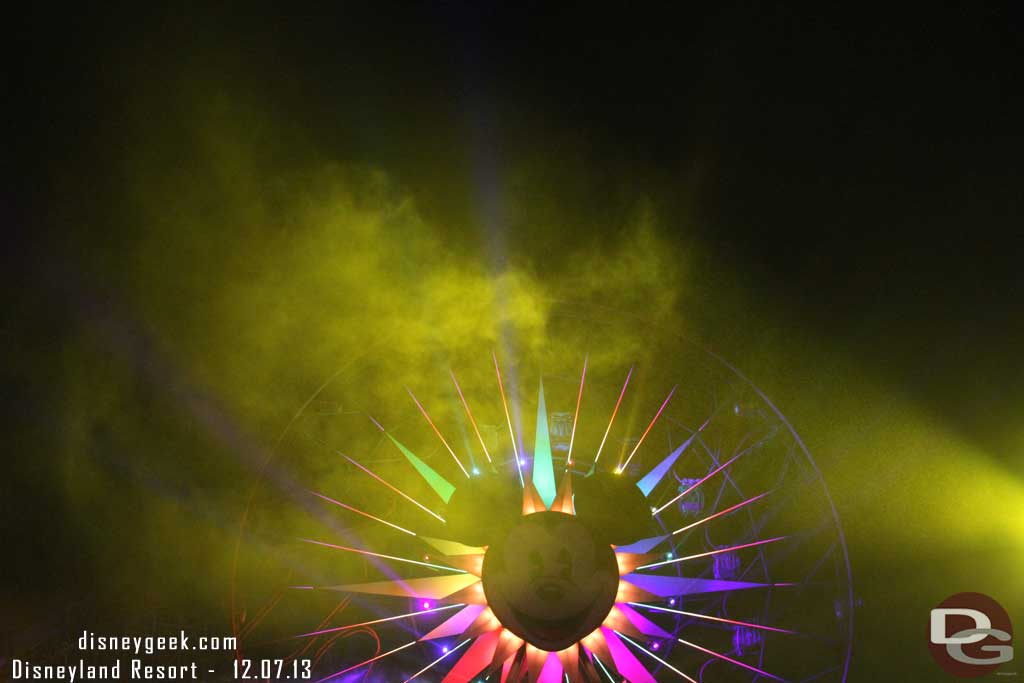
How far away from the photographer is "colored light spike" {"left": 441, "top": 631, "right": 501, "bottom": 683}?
3.90 metres

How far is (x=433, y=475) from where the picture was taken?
4.46 metres

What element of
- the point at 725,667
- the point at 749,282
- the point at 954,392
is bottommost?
the point at 725,667

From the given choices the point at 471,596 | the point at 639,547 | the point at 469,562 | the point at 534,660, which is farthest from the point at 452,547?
the point at 639,547

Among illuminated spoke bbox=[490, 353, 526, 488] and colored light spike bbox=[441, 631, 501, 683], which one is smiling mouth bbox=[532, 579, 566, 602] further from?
illuminated spoke bbox=[490, 353, 526, 488]

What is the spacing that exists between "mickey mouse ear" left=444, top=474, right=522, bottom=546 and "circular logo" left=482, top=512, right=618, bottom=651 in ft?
1.39

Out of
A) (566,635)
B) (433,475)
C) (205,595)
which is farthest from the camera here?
(205,595)

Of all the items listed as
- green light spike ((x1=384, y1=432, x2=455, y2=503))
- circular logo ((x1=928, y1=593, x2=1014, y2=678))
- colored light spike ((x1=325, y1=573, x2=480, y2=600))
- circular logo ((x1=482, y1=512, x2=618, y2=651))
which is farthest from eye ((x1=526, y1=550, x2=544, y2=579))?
circular logo ((x1=928, y1=593, x2=1014, y2=678))

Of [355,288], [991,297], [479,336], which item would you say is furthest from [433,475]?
[991,297]

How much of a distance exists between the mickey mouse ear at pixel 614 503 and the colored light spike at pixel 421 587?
814mm

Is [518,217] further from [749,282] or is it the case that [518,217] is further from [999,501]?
[999,501]

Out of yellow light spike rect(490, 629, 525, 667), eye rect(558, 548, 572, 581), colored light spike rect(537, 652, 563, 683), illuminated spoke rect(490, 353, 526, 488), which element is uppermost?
illuminated spoke rect(490, 353, 526, 488)

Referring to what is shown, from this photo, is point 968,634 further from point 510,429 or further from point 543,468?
point 510,429

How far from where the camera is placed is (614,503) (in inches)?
180

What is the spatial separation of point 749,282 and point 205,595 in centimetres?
434
